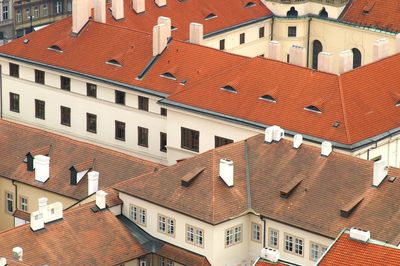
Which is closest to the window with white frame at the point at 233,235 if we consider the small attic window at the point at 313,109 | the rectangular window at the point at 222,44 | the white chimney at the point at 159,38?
the small attic window at the point at 313,109

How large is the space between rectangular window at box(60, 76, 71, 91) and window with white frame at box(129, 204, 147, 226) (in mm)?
30599

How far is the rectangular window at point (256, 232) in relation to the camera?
439ft

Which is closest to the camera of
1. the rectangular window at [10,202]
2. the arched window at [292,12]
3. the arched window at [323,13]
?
the rectangular window at [10,202]

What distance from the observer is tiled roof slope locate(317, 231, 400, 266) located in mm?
115938

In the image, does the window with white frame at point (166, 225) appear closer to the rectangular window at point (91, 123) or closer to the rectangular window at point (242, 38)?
the rectangular window at point (91, 123)

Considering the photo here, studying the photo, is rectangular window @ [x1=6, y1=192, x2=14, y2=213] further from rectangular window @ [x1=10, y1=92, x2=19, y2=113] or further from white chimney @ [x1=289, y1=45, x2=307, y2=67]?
white chimney @ [x1=289, y1=45, x2=307, y2=67]

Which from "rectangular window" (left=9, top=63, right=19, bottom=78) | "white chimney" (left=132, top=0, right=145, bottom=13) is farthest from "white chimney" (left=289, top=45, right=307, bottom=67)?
"rectangular window" (left=9, top=63, right=19, bottom=78)

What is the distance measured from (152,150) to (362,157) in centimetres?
2085

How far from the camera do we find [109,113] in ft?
531

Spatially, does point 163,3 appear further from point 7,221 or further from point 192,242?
point 192,242

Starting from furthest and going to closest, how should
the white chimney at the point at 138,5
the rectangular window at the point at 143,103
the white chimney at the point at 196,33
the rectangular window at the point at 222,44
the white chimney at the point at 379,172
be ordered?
the rectangular window at the point at 222,44, the white chimney at the point at 138,5, the white chimney at the point at 196,33, the rectangular window at the point at 143,103, the white chimney at the point at 379,172

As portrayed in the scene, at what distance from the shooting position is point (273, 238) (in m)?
133

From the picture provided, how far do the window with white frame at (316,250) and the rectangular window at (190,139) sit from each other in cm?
2555

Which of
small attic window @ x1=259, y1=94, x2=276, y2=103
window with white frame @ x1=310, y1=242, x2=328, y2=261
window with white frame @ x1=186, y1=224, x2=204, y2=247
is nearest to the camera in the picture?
window with white frame @ x1=310, y1=242, x2=328, y2=261
